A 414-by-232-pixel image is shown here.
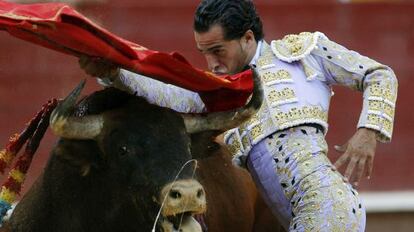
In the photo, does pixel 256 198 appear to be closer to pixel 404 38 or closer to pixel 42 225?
pixel 42 225

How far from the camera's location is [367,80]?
156 inches

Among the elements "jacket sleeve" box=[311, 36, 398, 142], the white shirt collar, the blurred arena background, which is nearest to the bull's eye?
the white shirt collar

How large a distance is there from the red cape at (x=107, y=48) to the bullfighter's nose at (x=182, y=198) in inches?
16.3

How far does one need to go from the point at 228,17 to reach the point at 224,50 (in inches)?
4.6

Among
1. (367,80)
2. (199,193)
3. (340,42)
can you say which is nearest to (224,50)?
(367,80)

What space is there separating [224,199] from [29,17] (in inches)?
63.4

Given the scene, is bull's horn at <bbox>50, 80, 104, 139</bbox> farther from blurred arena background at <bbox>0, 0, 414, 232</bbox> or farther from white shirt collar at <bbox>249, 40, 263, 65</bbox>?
blurred arena background at <bbox>0, 0, 414, 232</bbox>

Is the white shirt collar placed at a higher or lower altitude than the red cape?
higher

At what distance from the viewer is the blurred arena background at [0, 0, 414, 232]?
22.5 ft

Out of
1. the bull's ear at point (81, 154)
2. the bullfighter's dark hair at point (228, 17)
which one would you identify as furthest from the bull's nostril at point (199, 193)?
the bullfighter's dark hair at point (228, 17)

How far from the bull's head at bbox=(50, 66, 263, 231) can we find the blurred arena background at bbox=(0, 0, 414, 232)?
3.09 m

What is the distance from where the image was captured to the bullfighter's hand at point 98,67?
3.53 metres

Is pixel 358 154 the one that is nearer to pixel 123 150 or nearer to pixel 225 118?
pixel 225 118

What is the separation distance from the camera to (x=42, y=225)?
3.78 meters
